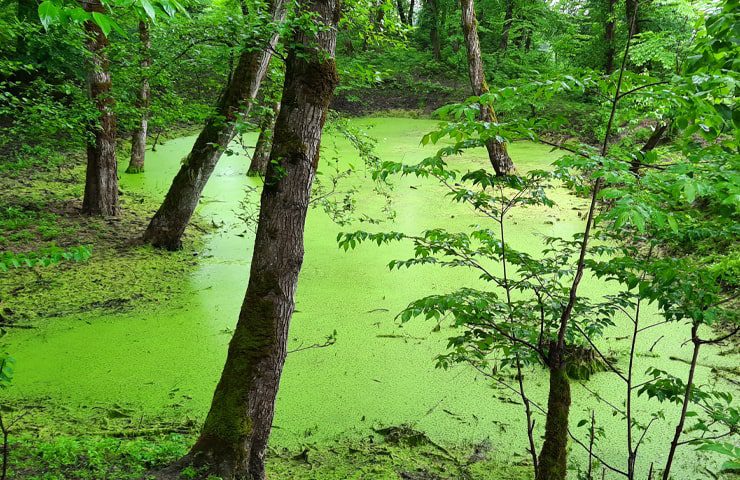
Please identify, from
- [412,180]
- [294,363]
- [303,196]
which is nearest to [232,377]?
[303,196]

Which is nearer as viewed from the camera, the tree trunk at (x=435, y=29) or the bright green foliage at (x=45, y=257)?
the bright green foliage at (x=45, y=257)

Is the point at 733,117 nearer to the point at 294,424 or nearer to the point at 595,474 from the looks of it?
the point at 595,474

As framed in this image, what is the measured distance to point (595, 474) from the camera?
1958 mm

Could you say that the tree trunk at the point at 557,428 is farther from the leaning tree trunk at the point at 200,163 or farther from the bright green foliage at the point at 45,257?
the leaning tree trunk at the point at 200,163

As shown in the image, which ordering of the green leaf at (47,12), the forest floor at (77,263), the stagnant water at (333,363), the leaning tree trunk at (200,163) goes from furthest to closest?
1. the leaning tree trunk at (200,163)
2. the forest floor at (77,263)
3. the stagnant water at (333,363)
4. the green leaf at (47,12)

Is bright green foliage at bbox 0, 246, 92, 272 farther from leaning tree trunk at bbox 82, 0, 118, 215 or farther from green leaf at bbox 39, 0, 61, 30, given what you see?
leaning tree trunk at bbox 82, 0, 118, 215

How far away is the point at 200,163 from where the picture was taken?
392 cm

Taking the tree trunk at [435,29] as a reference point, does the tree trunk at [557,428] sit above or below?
below

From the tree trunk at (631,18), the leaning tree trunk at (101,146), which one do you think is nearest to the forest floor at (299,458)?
the tree trunk at (631,18)

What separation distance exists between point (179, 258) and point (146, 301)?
2.42 ft

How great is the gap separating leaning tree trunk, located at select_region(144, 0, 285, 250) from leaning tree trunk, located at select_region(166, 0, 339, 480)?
201 cm

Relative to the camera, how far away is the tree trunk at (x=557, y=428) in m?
1.57

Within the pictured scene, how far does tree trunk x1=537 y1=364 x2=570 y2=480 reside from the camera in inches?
61.7

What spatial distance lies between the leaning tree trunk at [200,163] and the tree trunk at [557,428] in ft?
9.41
